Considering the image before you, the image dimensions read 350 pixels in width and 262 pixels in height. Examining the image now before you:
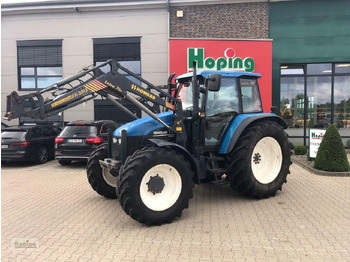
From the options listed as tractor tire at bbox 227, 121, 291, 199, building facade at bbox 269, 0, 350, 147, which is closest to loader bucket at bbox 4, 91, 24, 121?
tractor tire at bbox 227, 121, 291, 199

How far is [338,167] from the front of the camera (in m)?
7.35

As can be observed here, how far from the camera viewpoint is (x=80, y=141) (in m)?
8.60

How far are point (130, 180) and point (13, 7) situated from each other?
40.1 ft

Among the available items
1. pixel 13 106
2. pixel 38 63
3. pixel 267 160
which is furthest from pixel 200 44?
pixel 13 106

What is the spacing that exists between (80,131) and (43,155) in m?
2.14

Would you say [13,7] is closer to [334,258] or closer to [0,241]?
[0,241]

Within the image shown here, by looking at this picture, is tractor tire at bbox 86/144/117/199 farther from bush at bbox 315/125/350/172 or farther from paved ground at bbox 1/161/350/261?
bush at bbox 315/125/350/172

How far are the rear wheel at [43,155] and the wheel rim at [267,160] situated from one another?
24.2 feet

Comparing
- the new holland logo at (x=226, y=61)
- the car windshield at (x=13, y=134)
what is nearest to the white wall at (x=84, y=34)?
the new holland logo at (x=226, y=61)

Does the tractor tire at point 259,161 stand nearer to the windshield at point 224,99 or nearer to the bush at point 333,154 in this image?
the windshield at point 224,99

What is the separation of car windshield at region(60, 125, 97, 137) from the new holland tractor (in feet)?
11.5

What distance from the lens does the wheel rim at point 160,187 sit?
423cm

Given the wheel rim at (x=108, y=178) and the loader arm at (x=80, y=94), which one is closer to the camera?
the loader arm at (x=80, y=94)
